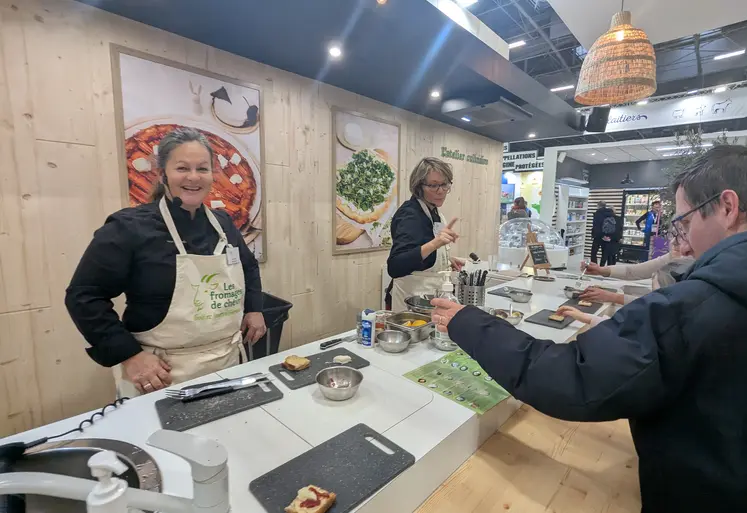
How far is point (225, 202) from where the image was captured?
106 inches

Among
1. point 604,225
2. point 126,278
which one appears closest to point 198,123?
point 126,278

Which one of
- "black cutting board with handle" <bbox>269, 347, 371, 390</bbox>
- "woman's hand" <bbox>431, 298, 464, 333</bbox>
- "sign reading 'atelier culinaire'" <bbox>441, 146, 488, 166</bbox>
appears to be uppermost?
"sign reading 'atelier culinaire'" <bbox>441, 146, 488, 166</bbox>

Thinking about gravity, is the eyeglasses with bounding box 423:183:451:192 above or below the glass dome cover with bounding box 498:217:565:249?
above

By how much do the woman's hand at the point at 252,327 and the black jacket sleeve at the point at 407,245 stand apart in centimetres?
87

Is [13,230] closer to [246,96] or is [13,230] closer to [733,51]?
[246,96]

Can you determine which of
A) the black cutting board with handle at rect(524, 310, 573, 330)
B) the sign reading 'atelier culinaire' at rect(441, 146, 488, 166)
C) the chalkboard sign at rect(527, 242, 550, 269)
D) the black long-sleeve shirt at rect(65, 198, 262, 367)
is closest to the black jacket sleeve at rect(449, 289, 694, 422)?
the black cutting board with handle at rect(524, 310, 573, 330)

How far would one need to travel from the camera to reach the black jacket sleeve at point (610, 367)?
674 millimetres

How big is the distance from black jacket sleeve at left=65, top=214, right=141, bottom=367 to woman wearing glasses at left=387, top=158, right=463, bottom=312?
1.42 meters

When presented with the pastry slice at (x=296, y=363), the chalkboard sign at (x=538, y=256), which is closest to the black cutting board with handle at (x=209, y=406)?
the pastry slice at (x=296, y=363)

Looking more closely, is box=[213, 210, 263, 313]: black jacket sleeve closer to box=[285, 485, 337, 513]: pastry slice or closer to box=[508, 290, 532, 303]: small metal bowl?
box=[285, 485, 337, 513]: pastry slice

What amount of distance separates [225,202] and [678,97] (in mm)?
7971

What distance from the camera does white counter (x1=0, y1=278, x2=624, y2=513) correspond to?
0.81m

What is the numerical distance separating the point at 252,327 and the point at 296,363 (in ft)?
1.88

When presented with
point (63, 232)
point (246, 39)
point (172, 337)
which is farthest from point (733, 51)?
point (63, 232)
